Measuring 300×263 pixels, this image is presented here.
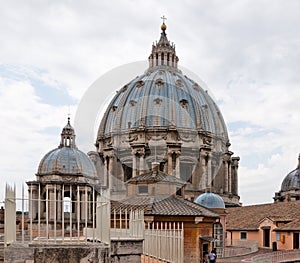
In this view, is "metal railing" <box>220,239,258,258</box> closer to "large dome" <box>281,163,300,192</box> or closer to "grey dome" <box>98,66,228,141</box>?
"grey dome" <box>98,66,228,141</box>

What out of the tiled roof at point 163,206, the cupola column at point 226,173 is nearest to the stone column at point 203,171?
the cupola column at point 226,173

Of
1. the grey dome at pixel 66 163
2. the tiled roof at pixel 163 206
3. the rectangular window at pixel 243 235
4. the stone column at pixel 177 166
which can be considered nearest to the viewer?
the tiled roof at pixel 163 206

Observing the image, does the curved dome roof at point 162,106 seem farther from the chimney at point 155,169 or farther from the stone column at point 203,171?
the chimney at point 155,169

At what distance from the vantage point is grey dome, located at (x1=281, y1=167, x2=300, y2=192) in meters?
68.8

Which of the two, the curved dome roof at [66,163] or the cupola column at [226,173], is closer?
the curved dome roof at [66,163]

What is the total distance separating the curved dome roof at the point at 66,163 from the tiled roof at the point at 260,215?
46.5 feet

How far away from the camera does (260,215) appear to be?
43.6 m

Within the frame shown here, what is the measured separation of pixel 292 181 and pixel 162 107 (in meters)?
22.5

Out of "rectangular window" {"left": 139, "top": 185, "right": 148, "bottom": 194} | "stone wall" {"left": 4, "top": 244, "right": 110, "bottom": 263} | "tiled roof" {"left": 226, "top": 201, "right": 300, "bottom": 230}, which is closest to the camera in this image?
"stone wall" {"left": 4, "top": 244, "right": 110, "bottom": 263}

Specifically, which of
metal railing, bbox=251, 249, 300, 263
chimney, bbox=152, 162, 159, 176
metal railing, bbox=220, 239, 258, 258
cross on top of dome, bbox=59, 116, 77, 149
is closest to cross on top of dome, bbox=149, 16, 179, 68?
cross on top of dome, bbox=59, 116, 77, 149

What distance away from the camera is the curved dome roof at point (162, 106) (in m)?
63.4

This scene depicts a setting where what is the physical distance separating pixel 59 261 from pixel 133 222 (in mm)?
6031

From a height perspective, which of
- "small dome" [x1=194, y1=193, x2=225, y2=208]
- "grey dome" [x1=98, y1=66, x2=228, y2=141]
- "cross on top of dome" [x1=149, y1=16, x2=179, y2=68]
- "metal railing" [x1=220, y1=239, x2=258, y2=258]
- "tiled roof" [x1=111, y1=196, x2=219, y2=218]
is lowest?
"metal railing" [x1=220, y1=239, x2=258, y2=258]

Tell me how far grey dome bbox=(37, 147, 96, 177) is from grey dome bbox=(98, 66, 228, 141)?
18067 millimetres
